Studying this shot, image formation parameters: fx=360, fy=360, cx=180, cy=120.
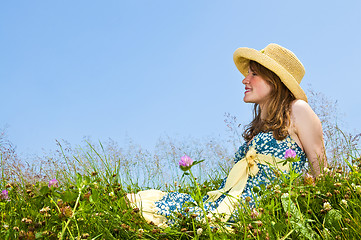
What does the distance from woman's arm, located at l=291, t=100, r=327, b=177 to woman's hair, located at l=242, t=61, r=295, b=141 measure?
11 centimetres

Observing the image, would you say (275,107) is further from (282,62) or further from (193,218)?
(193,218)

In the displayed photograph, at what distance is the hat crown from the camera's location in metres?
3.72

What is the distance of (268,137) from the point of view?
11.0 ft

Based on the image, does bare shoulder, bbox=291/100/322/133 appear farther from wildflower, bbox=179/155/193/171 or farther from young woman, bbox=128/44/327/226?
wildflower, bbox=179/155/193/171

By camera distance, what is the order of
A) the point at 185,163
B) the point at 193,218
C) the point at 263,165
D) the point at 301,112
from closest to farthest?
the point at 185,163
the point at 193,218
the point at 263,165
the point at 301,112

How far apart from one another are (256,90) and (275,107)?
0.85 ft

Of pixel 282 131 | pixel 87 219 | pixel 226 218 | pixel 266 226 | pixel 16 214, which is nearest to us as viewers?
pixel 266 226

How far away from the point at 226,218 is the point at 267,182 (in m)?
0.72

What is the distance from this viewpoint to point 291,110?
11.2 feet

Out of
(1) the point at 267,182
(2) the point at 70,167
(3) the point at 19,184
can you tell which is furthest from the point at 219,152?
(3) the point at 19,184

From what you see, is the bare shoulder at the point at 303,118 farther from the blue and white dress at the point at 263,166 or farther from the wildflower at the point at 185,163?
the wildflower at the point at 185,163

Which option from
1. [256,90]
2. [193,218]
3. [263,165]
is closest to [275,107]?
[256,90]

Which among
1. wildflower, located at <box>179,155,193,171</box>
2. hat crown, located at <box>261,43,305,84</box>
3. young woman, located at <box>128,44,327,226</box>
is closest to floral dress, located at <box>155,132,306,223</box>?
young woman, located at <box>128,44,327,226</box>

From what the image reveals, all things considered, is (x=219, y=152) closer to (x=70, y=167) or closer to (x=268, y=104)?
(x=268, y=104)
